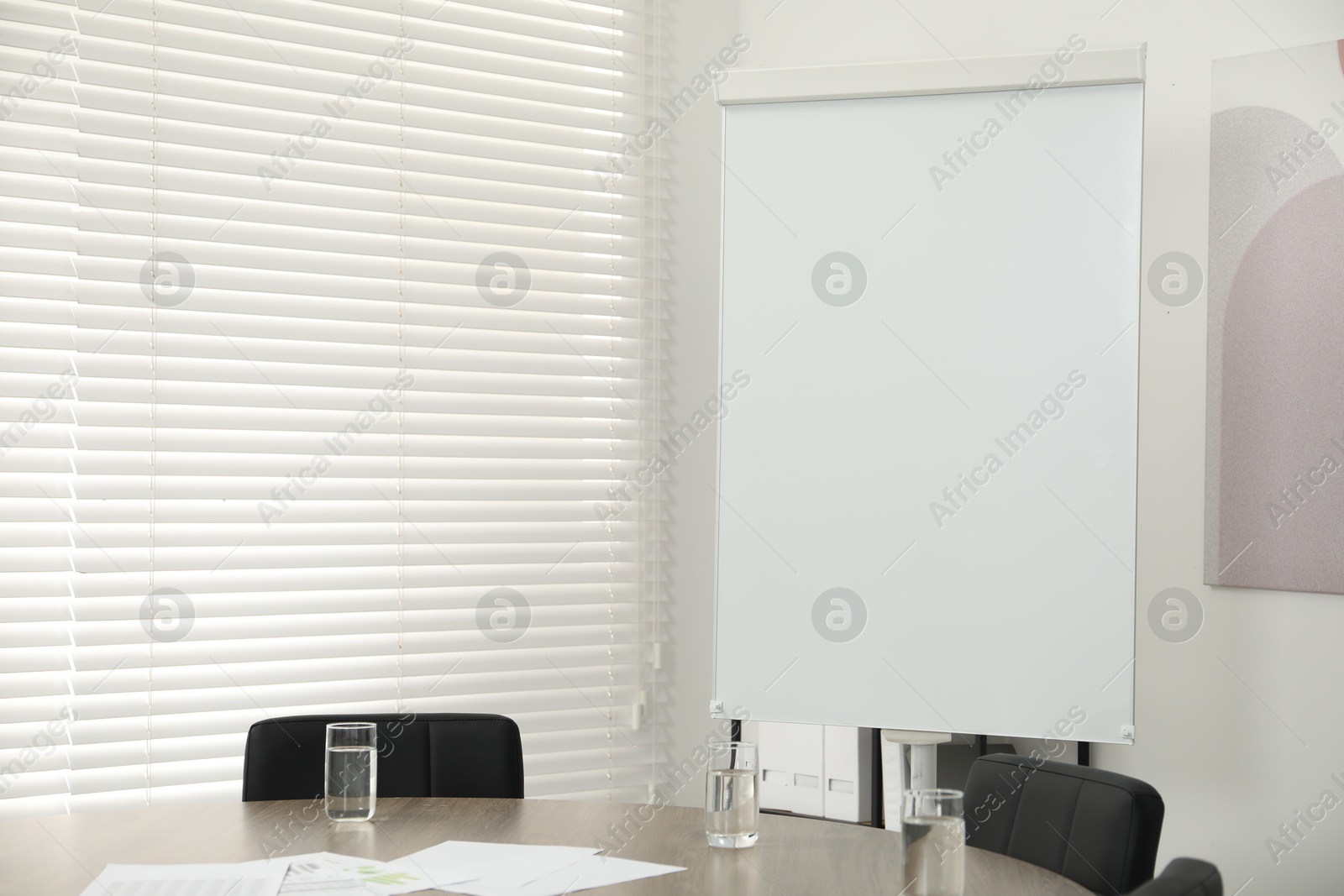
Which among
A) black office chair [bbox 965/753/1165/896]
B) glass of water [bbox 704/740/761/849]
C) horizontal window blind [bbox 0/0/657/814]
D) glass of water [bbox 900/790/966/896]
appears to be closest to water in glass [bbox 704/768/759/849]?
glass of water [bbox 704/740/761/849]

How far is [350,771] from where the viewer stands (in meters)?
1.42

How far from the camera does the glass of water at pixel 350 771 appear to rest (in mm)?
1426

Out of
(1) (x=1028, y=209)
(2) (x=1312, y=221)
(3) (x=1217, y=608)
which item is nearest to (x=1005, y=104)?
(1) (x=1028, y=209)

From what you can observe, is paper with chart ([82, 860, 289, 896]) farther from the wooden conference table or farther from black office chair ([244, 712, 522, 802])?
black office chair ([244, 712, 522, 802])

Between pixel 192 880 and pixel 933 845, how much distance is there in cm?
83

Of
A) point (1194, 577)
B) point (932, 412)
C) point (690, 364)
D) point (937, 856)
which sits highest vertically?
point (690, 364)

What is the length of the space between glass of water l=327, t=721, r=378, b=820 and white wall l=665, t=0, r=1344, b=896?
138cm

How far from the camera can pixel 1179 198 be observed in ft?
7.65

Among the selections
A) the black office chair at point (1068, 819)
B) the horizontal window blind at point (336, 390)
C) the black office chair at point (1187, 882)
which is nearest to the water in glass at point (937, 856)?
the black office chair at point (1187, 882)

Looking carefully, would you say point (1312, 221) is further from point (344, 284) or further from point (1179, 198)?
point (344, 284)

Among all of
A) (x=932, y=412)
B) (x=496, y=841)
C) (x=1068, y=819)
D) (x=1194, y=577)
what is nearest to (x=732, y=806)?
(x=496, y=841)

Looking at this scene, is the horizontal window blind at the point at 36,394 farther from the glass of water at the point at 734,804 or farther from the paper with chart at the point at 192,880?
the glass of water at the point at 734,804

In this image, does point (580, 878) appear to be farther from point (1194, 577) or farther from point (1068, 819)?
point (1194, 577)

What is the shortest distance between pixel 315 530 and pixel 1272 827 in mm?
2156
